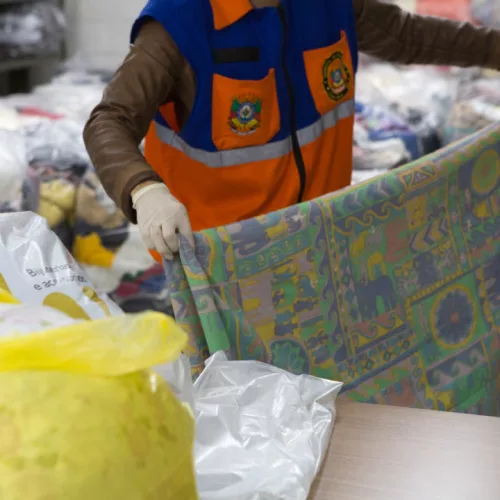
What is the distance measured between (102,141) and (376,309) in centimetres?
50

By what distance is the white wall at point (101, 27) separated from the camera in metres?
4.06

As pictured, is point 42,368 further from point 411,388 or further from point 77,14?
point 77,14

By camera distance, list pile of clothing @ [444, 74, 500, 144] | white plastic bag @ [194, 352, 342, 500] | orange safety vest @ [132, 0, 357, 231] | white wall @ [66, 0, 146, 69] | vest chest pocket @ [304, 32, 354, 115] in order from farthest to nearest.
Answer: white wall @ [66, 0, 146, 69] < pile of clothing @ [444, 74, 500, 144] < vest chest pocket @ [304, 32, 354, 115] < orange safety vest @ [132, 0, 357, 231] < white plastic bag @ [194, 352, 342, 500]

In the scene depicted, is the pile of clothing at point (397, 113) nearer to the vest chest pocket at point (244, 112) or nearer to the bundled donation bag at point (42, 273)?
the vest chest pocket at point (244, 112)

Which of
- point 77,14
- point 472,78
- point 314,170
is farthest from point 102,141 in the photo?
point 77,14

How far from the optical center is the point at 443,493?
2.87 ft

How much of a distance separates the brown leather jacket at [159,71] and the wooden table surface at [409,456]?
0.47 m

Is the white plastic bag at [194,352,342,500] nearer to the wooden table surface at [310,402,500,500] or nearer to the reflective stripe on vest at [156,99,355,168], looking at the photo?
the wooden table surface at [310,402,500,500]

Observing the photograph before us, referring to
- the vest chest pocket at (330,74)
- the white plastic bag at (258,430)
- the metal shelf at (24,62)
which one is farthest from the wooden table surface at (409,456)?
the metal shelf at (24,62)

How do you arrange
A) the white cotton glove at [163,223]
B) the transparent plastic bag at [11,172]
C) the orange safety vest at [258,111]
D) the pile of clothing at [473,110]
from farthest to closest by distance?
the pile of clothing at [473,110], the transparent plastic bag at [11,172], the orange safety vest at [258,111], the white cotton glove at [163,223]

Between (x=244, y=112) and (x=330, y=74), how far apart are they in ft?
0.66

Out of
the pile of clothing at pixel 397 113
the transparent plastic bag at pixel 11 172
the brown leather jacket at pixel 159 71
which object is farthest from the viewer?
the pile of clothing at pixel 397 113

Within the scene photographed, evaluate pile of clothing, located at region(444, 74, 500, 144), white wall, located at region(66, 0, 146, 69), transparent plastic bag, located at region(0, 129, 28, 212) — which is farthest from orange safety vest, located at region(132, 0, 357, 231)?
white wall, located at region(66, 0, 146, 69)

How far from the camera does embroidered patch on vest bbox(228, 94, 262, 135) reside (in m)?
1.40
